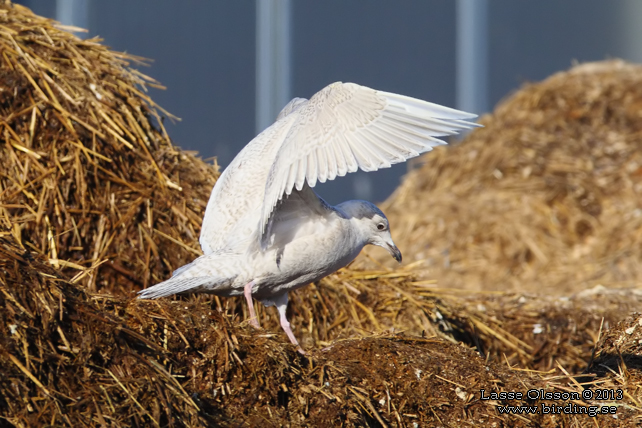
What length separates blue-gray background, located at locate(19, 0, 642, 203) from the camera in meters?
6.24

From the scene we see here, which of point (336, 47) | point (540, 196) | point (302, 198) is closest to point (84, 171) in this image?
point (302, 198)

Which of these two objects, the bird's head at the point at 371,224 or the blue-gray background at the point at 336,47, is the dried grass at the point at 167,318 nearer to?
the bird's head at the point at 371,224

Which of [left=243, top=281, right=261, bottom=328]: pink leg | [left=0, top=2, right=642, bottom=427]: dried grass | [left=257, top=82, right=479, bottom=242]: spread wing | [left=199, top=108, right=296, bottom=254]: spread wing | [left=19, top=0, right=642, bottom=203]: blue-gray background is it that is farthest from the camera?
[left=19, top=0, right=642, bottom=203]: blue-gray background

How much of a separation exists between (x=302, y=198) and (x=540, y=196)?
424cm

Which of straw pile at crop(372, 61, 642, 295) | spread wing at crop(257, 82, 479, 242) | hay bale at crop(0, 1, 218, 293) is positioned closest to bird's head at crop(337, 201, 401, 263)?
spread wing at crop(257, 82, 479, 242)

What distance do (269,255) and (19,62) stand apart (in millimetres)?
1797

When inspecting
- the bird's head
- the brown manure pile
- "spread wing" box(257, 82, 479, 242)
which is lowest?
the brown manure pile

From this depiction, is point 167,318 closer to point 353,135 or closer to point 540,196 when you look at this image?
point 353,135

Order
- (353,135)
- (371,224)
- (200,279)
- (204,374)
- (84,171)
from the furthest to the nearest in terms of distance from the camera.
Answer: (84,171) → (371,224) → (200,279) → (353,135) → (204,374)

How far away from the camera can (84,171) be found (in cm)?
425

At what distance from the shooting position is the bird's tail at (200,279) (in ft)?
10.9

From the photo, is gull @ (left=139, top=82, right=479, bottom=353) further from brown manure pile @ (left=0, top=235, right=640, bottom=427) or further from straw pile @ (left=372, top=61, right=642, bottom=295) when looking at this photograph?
straw pile @ (left=372, top=61, right=642, bottom=295)

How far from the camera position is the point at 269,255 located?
139 inches

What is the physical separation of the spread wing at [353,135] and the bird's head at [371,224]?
53cm
